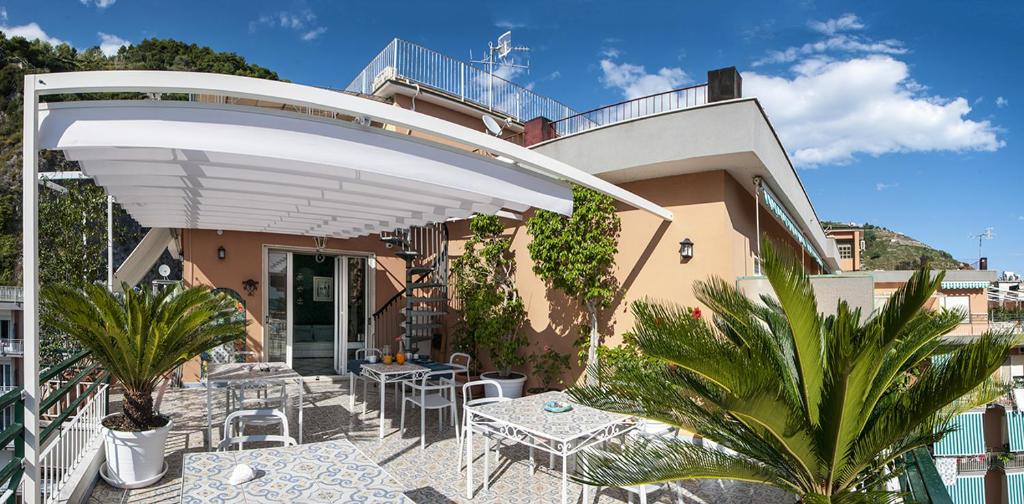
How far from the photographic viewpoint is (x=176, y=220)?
8641mm

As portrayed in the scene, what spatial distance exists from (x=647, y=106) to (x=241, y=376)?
6540 mm

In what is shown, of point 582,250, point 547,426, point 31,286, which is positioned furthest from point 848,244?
point 31,286

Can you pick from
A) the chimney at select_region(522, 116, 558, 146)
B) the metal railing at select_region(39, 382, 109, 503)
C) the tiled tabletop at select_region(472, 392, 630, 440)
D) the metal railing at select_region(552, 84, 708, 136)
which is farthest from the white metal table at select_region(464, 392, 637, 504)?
the chimney at select_region(522, 116, 558, 146)

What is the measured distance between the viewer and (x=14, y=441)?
342 centimetres

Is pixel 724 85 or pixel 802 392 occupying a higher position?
pixel 724 85

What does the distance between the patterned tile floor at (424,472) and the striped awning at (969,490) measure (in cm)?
1903

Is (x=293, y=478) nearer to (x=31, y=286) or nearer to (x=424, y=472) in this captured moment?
(x=31, y=286)

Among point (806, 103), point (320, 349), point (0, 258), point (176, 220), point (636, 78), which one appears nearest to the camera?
point (176, 220)

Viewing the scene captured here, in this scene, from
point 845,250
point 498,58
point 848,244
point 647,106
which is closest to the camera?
A: point 647,106

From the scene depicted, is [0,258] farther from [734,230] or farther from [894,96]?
[894,96]

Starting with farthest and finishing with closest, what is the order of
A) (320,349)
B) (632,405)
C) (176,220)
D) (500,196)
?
1. (320,349)
2. (176,220)
3. (500,196)
4. (632,405)

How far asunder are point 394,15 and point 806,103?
12304 millimetres

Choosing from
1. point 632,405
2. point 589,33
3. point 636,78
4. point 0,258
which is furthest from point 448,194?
point 0,258

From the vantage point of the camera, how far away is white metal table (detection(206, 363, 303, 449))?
20.1 feet
